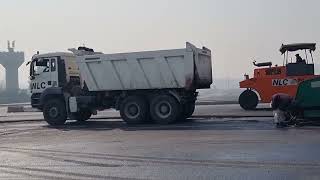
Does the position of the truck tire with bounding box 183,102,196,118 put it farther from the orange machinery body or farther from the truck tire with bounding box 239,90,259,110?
the truck tire with bounding box 239,90,259,110

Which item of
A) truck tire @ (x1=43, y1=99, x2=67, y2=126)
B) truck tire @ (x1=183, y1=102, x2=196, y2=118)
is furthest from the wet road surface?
truck tire @ (x1=43, y1=99, x2=67, y2=126)

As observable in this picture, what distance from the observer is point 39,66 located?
2166 centimetres

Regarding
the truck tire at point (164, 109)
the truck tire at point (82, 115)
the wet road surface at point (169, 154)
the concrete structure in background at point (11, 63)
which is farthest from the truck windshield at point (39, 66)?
the concrete structure in background at point (11, 63)

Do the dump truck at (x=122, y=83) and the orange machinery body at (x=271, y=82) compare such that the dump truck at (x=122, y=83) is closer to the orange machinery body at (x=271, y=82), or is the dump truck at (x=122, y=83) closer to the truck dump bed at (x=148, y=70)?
the truck dump bed at (x=148, y=70)

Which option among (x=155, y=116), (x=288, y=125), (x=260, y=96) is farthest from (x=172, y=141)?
(x=260, y=96)

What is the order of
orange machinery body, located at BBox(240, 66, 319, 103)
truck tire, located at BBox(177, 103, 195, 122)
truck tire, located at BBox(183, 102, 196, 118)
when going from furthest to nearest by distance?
orange machinery body, located at BBox(240, 66, 319, 103) < truck tire, located at BBox(183, 102, 196, 118) < truck tire, located at BBox(177, 103, 195, 122)

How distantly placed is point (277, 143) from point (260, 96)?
12.4 m

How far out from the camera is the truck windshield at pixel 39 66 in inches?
846

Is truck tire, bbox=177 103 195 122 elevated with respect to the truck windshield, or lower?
lower

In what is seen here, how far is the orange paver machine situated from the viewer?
75.9 feet

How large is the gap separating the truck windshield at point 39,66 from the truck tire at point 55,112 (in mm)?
1317

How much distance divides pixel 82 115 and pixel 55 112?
58.1 inches

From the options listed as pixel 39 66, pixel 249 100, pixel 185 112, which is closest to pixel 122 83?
pixel 185 112

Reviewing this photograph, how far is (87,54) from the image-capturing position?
2105cm
